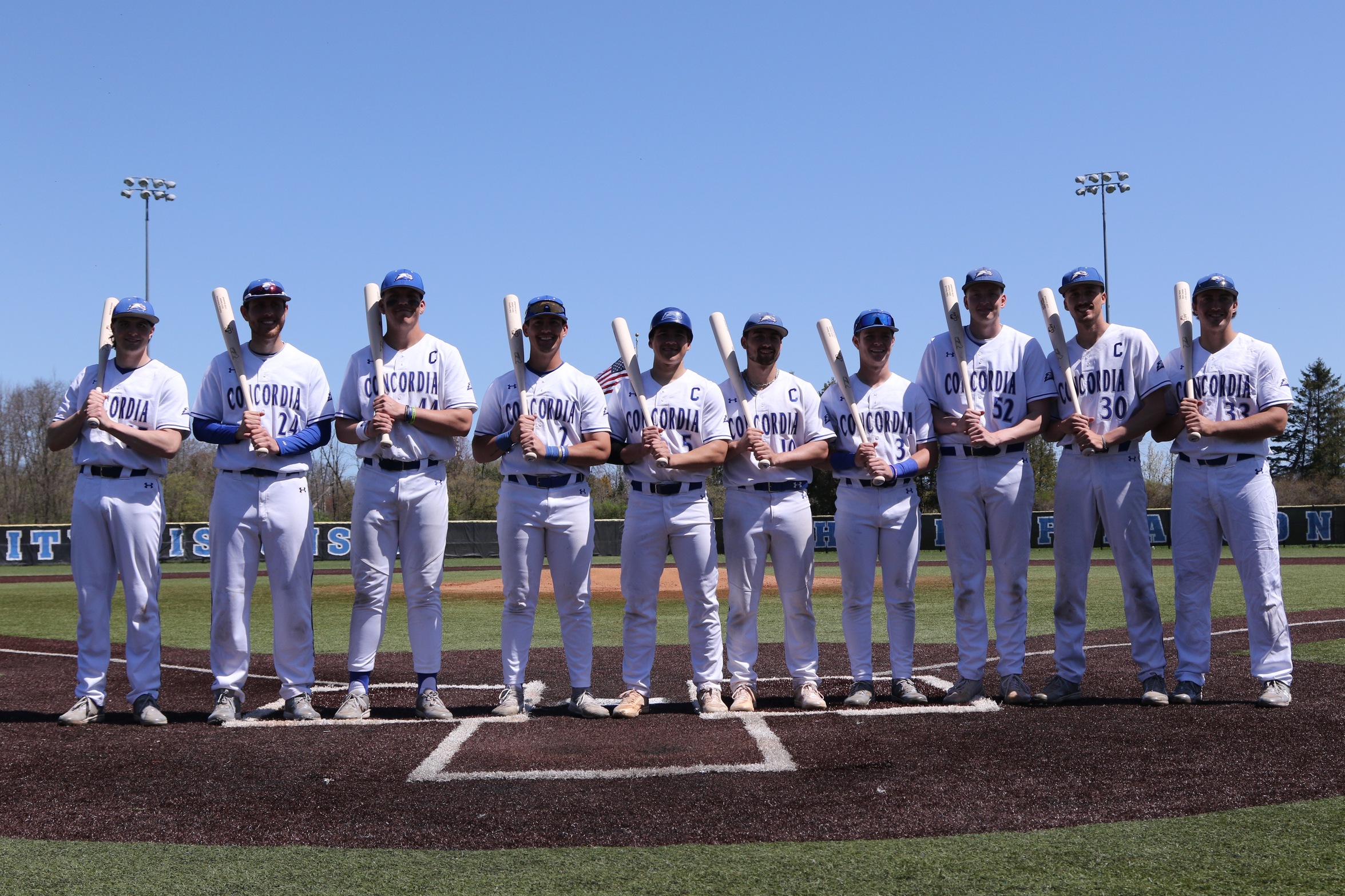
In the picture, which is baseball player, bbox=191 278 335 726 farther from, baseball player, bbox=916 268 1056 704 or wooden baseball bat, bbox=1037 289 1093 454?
wooden baseball bat, bbox=1037 289 1093 454

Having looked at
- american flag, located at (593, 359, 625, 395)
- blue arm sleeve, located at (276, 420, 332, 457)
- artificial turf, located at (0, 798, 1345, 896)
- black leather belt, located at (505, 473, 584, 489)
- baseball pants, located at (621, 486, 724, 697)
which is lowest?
artificial turf, located at (0, 798, 1345, 896)

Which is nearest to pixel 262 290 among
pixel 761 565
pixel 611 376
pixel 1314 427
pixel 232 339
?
pixel 232 339

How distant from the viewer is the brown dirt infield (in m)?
3.75

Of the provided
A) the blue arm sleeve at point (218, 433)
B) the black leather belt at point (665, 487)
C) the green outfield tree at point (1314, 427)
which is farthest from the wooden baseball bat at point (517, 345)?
the green outfield tree at point (1314, 427)

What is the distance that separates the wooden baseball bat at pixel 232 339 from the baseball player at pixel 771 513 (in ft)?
8.57

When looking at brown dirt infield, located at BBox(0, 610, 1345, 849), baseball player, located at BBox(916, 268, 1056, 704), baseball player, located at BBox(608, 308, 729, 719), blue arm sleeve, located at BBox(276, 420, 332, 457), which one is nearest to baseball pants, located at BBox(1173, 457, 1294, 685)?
brown dirt infield, located at BBox(0, 610, 1345, 849)

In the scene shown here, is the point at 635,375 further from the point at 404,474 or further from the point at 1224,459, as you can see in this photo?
the point at 1224,459

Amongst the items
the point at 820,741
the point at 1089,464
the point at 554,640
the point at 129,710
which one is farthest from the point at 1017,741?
the point at 554,640

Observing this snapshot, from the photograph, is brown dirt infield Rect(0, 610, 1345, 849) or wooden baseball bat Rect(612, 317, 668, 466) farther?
wooden baseball bat Rect(612, 317, 668, 466)

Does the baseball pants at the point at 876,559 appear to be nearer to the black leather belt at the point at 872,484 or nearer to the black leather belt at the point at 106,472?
the black leather belt at the point at 872,484

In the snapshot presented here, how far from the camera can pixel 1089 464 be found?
6090mm

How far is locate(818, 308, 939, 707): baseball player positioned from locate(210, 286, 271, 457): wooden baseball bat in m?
3.24

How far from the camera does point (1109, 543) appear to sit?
6148mm

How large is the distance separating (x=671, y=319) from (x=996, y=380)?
192 centimetres
